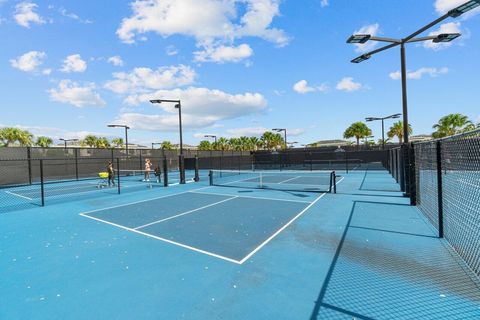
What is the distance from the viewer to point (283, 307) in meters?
3.93

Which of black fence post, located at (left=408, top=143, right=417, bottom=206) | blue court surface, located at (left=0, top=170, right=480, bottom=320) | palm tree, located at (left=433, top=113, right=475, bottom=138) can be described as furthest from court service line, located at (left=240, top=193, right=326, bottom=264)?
palm tree, located at (left=433, top=113, right=475, bottom=138)

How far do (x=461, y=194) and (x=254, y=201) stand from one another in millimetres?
9349

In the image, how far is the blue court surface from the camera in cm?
394

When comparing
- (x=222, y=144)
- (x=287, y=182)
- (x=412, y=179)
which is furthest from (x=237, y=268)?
(x=222, y=144)

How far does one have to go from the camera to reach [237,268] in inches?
207

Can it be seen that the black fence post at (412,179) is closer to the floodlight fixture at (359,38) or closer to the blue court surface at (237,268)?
the blue court surface at (237,268)

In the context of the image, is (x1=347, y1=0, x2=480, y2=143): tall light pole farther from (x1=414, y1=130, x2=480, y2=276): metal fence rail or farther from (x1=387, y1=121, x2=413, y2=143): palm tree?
(x1=387, y1=121, x2=413, y2=143): palm tree

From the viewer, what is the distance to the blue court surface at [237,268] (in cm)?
394

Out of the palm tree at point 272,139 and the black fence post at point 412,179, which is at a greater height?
the palm tree at point 272,139

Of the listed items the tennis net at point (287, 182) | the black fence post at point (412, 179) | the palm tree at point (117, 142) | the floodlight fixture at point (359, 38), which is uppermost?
the palm tree at point (117, 142)

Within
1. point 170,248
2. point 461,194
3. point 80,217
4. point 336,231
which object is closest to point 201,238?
point 170,248

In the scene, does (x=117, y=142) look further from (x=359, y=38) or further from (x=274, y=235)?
(x=274, y=235)

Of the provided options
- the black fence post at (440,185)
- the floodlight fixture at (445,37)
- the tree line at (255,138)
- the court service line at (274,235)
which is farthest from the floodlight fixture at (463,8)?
the tree line at (255,138)

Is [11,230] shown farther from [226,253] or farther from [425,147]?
[425,147]
